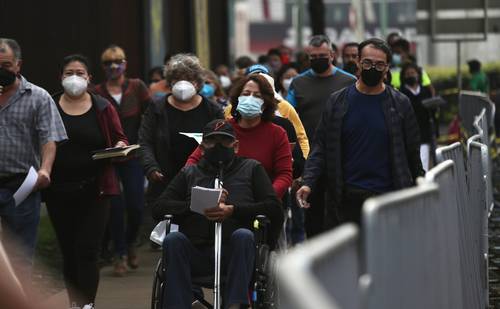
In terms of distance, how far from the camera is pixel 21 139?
9062mm

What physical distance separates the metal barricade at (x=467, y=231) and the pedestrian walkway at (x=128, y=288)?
2548 millimetres

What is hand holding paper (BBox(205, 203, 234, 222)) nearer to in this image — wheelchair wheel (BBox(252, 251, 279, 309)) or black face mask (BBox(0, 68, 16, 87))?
wheelchair wheel (BBox(252, 251, 279, 309))

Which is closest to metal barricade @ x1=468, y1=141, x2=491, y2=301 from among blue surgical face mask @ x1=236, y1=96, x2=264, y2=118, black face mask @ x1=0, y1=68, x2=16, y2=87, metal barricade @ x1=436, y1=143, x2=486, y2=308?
metal barricade @ x1=436, y1=143, x2=486, y2=308

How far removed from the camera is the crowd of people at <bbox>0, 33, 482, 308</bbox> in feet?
28.3

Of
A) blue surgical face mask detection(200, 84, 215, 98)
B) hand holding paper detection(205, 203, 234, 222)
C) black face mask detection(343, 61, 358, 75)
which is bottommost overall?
hand holding paper detection(205, 203, 234, 222)

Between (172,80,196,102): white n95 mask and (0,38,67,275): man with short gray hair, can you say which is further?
(172,80,196,102): white n95 mask

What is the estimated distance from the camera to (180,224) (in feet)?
A: 28.8

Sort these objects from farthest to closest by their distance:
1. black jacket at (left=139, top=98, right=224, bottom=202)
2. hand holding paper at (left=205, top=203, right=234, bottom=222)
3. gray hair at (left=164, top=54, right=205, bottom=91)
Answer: gray hair at (left=164, top=54, right=205, bottom=91) → black jacket at (left=139, top=98, right=224, bottom=202) → hand holding paper at (left=205, top=203, right=234, bottom=222)

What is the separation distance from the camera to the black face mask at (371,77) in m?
8.66

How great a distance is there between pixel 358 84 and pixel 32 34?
767cm

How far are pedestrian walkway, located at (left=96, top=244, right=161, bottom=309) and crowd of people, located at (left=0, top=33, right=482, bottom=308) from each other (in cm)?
71

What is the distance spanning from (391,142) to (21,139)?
7.29 ft

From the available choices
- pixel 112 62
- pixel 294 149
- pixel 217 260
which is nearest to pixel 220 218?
pixel 217 260

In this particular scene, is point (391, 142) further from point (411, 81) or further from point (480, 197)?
point (411, 81)
